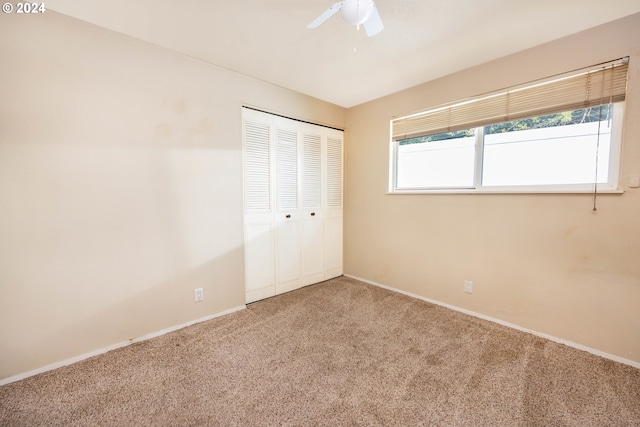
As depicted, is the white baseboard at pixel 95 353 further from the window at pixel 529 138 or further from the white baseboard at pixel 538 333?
the window at pixel 529 138

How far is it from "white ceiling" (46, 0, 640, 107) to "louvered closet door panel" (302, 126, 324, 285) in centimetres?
86

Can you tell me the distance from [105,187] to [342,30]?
214 centimetres

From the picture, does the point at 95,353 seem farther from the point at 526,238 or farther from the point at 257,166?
the point at 526,238

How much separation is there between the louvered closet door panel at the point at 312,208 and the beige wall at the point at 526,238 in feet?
2.22

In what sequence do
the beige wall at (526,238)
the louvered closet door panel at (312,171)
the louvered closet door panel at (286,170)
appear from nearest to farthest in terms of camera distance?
the beige wall at (526,238) → the louvered closet door panel at (286,170) → the louvered closet door panel at (312,171)

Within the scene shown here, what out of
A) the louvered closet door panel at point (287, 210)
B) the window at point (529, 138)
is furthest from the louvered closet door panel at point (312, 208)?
the window at point (529, 138)

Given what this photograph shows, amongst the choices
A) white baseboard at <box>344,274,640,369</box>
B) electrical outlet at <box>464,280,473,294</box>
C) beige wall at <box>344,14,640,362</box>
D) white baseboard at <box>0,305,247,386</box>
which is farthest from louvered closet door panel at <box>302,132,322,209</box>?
electrical outlet at <box>464,280,473,294</box>

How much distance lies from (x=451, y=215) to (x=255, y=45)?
2450 millimetres

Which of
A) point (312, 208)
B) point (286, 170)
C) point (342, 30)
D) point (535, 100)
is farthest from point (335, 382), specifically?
point (535, 100)

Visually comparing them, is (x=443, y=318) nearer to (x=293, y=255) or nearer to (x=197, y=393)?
(x=293, y=255)

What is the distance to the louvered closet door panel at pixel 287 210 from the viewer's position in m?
3.01

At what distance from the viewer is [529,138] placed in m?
2.27

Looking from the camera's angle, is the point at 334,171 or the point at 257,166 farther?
the point at 334,171

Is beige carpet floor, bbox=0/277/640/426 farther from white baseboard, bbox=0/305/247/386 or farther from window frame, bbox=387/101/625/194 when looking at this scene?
window frame, bbox=387/101/625/194
